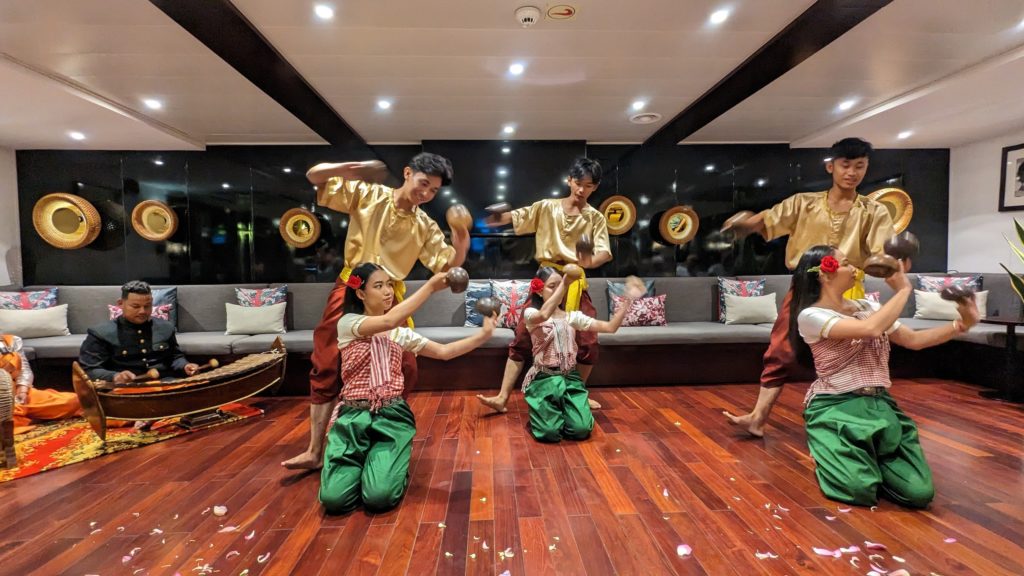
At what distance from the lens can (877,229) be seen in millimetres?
→ 2514

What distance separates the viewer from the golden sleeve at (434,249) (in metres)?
2.44

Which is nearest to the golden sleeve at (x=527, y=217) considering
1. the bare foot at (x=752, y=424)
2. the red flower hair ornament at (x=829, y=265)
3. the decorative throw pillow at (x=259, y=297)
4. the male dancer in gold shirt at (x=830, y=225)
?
the male dancer in gold shirt at (x=830, y=225)

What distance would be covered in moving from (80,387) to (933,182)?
8260mm

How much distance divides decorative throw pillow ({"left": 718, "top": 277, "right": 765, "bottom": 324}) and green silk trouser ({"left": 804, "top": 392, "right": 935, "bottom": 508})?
2.57 m

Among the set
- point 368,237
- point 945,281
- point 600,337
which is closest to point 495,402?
point 600,337

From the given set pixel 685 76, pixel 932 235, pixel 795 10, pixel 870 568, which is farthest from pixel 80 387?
pixel 932 235

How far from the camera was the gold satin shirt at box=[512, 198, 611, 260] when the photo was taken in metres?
3.01

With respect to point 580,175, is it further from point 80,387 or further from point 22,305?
point 22,305

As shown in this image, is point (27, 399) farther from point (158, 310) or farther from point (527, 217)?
point (527, 217)

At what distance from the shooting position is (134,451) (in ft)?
8.72

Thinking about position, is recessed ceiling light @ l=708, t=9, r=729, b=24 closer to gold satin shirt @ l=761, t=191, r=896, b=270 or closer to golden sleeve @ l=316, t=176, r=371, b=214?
gold satin shirt @ l=761, t=191, r=896, b=270

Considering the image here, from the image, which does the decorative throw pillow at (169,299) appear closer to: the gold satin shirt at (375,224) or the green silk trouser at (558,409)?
the gold satin shirt at (375,224)

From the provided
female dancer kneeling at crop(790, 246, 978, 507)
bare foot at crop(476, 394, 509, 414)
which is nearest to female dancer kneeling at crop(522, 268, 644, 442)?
bare foot at crop(476, 394, 509, 414)

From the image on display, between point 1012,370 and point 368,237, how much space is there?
4960 millimetres
